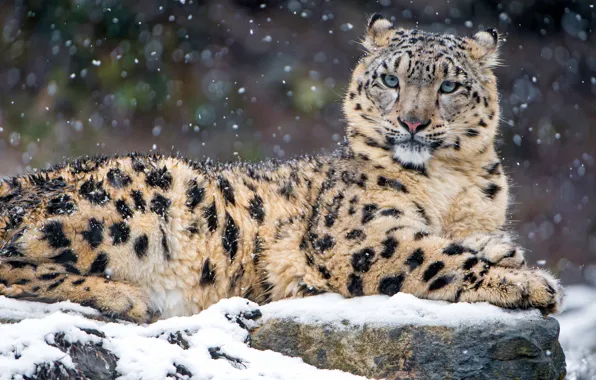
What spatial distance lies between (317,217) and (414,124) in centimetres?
82

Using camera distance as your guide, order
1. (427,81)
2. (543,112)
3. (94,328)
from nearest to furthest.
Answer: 1. (94,328)
2. (427,81)
3. (543,112)

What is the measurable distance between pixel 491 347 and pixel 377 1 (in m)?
9.17

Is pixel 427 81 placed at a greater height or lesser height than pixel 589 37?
lesser

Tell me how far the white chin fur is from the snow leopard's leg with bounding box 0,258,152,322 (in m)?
1.86

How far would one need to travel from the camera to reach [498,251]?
15.8 feet

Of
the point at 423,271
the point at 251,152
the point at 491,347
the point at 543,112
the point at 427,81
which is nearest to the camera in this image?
the point at 491,347

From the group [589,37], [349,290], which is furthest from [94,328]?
[589,37]

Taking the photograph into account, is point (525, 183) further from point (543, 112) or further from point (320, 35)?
point (320, 35)

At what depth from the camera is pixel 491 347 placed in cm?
409

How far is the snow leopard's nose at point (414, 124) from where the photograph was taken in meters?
5.36

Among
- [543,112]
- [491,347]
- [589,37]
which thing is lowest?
[491,347]

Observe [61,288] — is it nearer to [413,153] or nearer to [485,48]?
[413,153]

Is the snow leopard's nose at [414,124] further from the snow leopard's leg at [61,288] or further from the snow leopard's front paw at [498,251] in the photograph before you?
the snow leopard's leg at [61,288]

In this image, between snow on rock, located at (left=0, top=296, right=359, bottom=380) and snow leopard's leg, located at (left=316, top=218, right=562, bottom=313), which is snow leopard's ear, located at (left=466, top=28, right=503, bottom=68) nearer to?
snow leopard's leg, located at (left=316, top=218, right=562, bottom=313)
